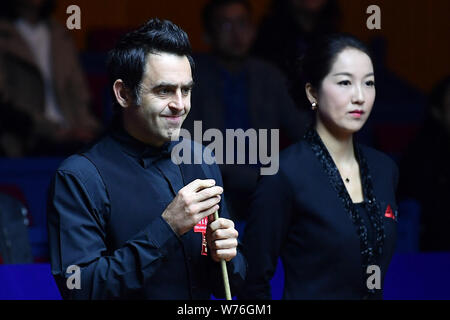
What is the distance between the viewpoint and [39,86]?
386 cm

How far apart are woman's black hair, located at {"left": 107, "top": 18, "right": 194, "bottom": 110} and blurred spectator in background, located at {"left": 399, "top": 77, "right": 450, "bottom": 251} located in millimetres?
1814

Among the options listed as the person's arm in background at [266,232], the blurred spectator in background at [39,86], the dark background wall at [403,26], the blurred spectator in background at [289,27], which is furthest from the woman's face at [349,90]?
the dark background wall at [403,26]

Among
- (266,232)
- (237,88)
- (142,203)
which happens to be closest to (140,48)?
(142,203)

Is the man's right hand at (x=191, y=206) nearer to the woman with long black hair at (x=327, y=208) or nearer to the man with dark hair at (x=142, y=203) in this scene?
the man with dark hair at (x=142, y=203)

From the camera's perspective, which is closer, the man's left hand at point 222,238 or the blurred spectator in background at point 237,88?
the man's left hand at point 222,238

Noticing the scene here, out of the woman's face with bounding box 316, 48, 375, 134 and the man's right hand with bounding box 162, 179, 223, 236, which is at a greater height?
the woman's face with bounding box 316, 48, 375, 134

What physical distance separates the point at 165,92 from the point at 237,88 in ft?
5.51

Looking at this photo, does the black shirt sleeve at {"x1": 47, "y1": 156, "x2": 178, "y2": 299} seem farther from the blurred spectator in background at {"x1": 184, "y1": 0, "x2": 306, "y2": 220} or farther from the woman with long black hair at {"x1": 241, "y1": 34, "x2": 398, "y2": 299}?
the blurred spectator in background at {"x1": 184, "y1": 0, "x2": 306, "y2": 220}

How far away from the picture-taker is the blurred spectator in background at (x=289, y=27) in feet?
12.2

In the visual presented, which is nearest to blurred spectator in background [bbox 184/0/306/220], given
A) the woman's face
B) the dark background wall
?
the woman's face

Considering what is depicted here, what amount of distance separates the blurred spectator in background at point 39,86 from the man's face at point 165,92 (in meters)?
2.23

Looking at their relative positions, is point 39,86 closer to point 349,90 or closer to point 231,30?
point 231,30

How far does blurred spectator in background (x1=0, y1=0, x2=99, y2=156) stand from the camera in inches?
147
